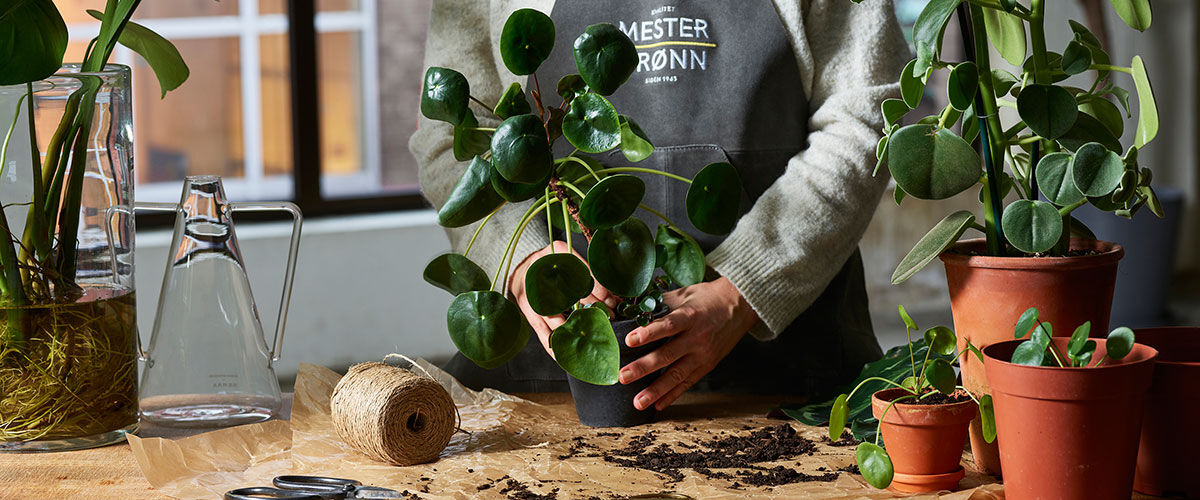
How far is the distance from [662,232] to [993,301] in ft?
1.09

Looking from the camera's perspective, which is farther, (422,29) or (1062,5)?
(1062,5)

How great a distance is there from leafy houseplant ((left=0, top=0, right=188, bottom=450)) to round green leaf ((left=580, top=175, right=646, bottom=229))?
1.58 ft

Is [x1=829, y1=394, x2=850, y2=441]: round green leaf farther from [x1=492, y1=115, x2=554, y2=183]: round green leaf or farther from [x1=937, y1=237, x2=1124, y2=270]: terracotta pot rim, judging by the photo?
[x1=492, y1=115, x2=554, y2=183]: round green leaf

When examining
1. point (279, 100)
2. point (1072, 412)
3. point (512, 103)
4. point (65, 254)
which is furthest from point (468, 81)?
point (279, 100)

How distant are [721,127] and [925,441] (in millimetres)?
617

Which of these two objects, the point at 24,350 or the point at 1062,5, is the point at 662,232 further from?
the point at 1062,5

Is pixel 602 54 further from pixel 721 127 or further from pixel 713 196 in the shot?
pixel 721 127

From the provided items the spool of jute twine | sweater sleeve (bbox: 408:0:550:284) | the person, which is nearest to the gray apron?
the person

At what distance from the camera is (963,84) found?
34.0 inches

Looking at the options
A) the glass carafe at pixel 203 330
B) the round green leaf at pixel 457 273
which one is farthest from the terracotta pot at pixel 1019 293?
the glass carafe at pixel 203 330

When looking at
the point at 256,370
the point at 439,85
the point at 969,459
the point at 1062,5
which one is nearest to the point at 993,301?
the point at 969,459

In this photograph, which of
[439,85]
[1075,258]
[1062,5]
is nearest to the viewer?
[1075,258]

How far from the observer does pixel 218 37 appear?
4.29 metres

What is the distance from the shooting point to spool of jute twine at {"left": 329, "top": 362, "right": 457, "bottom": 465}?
3.35 ft
